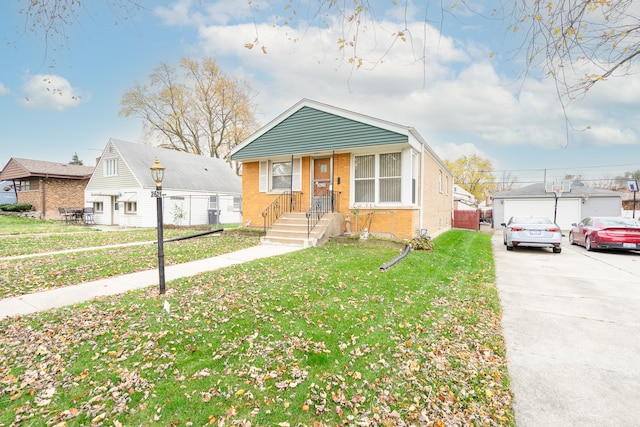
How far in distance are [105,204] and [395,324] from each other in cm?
2566

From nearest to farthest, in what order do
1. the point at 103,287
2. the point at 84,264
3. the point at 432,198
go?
1. the point at 103,287
2. the point at 84,264
3. the point at 432,198

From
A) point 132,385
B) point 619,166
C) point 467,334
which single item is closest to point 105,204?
point 132,385

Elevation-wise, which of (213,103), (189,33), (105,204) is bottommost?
(105,204)

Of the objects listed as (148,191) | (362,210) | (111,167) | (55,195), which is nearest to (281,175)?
(362,210)

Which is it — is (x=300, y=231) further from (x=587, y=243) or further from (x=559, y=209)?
(x=559, y=209)

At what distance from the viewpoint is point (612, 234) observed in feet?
36.2

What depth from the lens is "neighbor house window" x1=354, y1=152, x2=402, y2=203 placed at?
1120cm

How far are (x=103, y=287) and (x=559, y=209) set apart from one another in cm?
2867

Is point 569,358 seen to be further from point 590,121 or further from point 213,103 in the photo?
point 213,103

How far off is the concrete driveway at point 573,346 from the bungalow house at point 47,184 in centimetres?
3328

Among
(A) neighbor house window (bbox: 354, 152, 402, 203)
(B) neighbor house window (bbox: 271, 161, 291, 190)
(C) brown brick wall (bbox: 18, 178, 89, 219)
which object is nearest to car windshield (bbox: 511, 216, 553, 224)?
(A) neighbor house window (bbox: 354, 152, 402, 203)

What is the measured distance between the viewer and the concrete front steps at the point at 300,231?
10555 mm

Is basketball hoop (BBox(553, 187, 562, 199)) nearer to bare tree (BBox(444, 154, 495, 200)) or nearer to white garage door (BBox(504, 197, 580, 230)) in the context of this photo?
white garage door (BBox(504, 197, 580, 230))

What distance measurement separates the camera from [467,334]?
4.12m
